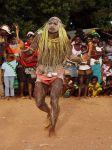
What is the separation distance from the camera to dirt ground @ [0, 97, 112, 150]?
27.1 ft

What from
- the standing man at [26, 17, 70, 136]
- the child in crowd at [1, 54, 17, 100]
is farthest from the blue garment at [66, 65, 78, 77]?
the standing man at [26, 17, 70, 136]

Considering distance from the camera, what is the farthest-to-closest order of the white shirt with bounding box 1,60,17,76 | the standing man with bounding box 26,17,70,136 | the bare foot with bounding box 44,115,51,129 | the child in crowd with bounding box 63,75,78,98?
the child in crowd with bounding box 63,75,78,98
the white shirt with bounding box 1,60,17,76
the bare foot with bounding box 44,115,51,129
the standing man with bounding box 26,17,70,136

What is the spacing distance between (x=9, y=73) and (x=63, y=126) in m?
3.08

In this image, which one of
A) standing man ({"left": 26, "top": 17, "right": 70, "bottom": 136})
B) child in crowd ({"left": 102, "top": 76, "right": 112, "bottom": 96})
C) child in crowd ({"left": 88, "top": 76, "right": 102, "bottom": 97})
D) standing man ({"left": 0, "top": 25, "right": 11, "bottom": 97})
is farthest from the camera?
child in crowd ({"left": 102, "top": 76, "right": 112, "bottom": 96})

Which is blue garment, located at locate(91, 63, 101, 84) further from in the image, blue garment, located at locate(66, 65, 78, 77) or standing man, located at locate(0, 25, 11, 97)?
standing man, located at locate(0, 25, 11, 97)

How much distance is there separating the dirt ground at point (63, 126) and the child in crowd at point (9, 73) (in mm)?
305

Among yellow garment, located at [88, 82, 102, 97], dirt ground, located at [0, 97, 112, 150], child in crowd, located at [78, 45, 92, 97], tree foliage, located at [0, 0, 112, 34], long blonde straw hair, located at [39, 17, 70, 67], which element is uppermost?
tree foliage, located at [0, 0, 112, 34]

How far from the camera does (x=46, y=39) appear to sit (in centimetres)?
870

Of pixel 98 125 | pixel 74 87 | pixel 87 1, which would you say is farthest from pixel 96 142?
pixel 87 1

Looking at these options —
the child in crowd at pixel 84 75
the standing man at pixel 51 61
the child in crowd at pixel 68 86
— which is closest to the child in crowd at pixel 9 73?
the child in crowd at pixel 68 86

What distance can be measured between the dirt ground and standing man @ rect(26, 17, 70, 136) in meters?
0.43

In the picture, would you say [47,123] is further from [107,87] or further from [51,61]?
[107,87]

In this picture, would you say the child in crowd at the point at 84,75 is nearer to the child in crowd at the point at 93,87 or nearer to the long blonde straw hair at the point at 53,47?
the child in crowd at the point at 93,87

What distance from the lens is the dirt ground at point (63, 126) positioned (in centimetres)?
827
